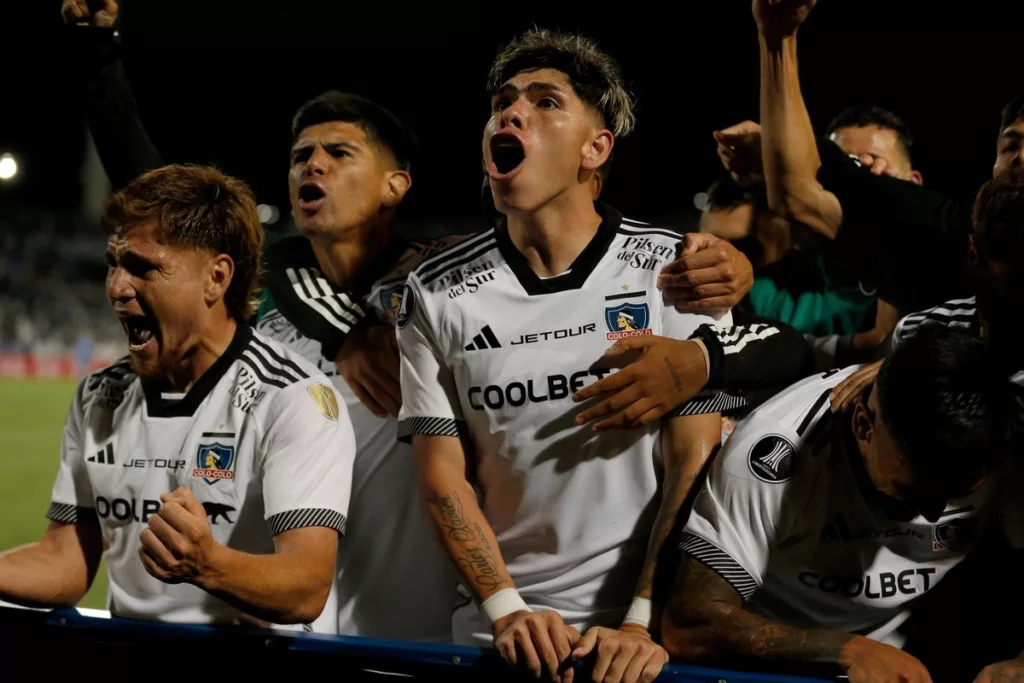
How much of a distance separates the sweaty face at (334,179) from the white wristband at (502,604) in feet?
3.62

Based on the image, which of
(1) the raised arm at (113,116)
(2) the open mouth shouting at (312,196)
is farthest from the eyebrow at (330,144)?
(1) the raised arm at (113,116)

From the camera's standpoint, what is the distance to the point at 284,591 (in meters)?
1.85

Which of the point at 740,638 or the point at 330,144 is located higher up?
the point at 330,144

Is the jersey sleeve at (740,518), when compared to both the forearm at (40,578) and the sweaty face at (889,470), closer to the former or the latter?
the sweaty face at (889,470)

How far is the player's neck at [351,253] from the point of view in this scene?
2621 millimetres

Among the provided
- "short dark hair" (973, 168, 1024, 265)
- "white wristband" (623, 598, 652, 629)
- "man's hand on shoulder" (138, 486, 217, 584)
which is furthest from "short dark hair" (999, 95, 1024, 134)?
"man's hand on shoulder" (138, 486, 217, 584)

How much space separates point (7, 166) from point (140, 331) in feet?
3.29

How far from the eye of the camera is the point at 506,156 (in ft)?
6.96

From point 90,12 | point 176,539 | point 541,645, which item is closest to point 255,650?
point 176,539

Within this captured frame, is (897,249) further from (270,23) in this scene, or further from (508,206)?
(270,23)

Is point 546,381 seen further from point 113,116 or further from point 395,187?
point 113,116

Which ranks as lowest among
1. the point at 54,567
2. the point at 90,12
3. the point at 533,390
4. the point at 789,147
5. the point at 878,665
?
the point at 878,665

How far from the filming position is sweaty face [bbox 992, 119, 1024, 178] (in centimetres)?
224

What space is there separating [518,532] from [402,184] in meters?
1.09
